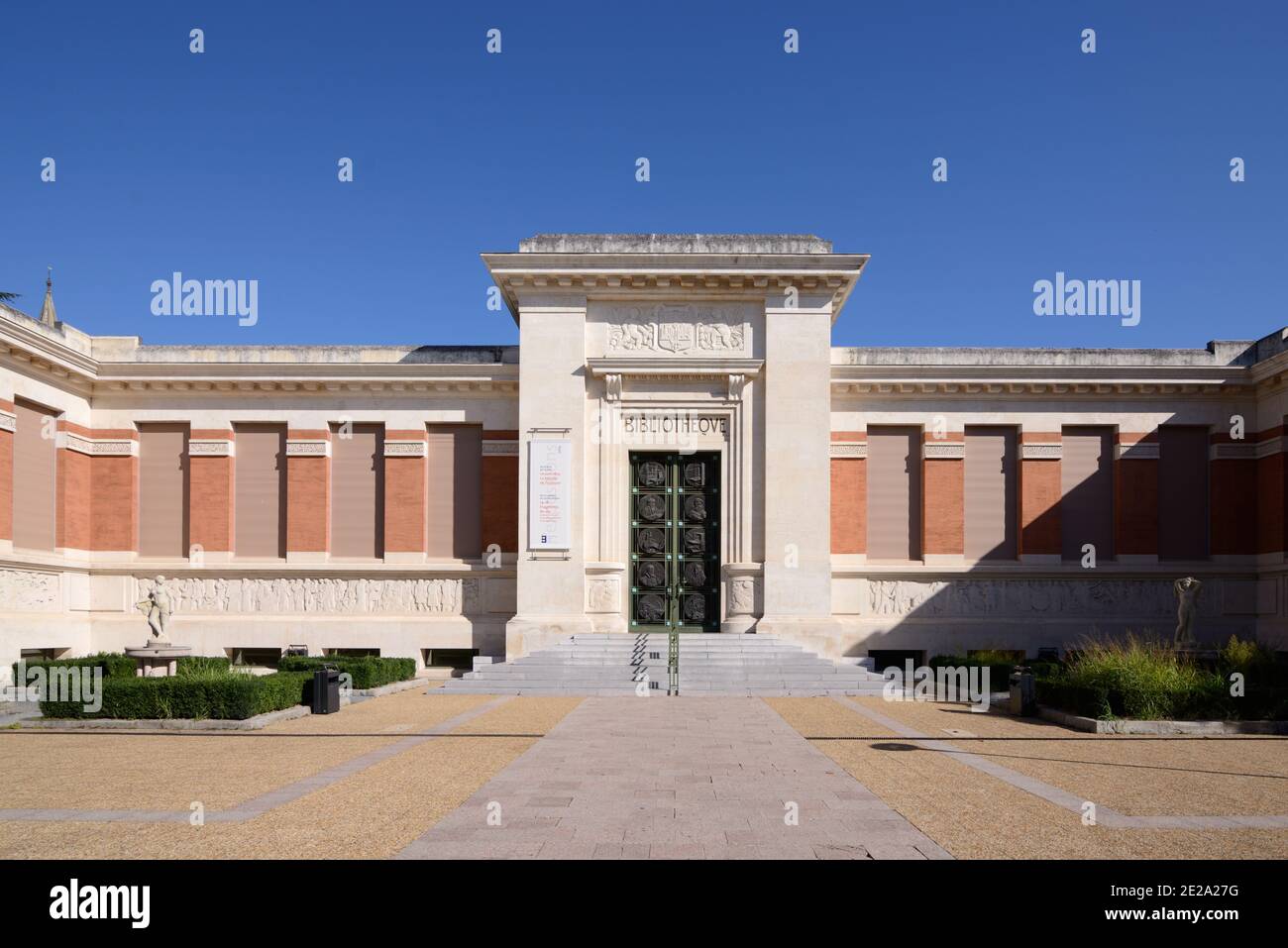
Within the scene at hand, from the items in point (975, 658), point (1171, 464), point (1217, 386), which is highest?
point (1217, 386)

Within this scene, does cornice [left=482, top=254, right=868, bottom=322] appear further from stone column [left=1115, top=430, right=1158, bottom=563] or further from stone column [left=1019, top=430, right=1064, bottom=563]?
stone column [left=1115, top=430, right=1158, bottom=563]

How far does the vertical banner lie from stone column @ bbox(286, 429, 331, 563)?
6462 mm

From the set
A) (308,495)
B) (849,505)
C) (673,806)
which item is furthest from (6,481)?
(673,806)

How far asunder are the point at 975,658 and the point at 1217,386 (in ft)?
40.3

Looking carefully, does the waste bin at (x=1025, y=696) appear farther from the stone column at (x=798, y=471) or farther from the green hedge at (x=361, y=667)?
the green hedge at (x=361, y=667)

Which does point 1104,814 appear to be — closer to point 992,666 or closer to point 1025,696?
point 1025,696

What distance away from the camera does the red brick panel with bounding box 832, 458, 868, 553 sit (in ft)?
95.3

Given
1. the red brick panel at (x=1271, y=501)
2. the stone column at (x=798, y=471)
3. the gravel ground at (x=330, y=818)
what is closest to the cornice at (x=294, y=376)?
the stone column at (x=798, y=471)

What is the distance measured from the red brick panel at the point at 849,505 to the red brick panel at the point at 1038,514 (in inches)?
178

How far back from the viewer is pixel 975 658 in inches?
930

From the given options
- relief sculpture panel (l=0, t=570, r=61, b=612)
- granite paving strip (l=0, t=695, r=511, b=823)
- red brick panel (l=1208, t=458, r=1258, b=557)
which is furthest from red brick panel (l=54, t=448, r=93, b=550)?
red brick panel (l=1208, t=458, r=1258, b=557)

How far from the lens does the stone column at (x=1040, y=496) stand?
95.2 ft

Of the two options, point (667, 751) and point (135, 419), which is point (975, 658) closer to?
point (667, 751)
